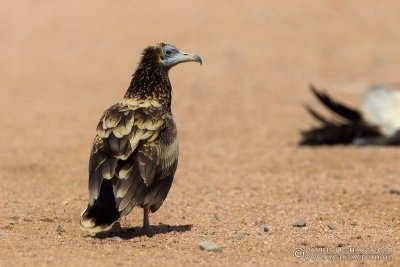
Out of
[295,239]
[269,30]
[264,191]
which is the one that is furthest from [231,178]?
[269,30]

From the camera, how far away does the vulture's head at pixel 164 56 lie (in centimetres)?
867

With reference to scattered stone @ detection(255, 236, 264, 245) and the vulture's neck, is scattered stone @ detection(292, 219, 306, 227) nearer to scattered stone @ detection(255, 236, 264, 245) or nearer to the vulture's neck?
scattered stone @ detection(255, 236, 264, 245)

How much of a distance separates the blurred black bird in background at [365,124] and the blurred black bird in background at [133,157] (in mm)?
5780

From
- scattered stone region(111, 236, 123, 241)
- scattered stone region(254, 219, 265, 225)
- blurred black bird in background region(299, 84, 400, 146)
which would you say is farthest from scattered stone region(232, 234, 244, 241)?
blurred black bird in background region(299, 84, 400, 146)

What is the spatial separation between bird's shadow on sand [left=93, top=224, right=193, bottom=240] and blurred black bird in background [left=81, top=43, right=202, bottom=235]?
0.12 meters

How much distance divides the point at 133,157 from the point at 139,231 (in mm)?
863

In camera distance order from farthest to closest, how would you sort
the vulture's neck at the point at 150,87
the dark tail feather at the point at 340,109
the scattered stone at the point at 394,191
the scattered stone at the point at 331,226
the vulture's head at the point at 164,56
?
the dark tail feather at the point at 340,109, the scattered stone at the point at 394,191, the vulture's head at the point at 164,56, the vulture's neck at the point at 150,87, the scattered stone at the point at 331,226

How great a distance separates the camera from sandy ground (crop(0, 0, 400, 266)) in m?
7.61

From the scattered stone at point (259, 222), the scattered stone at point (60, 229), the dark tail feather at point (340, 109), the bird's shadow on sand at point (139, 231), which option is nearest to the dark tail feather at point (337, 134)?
the dark tail feather at point (340, 109)

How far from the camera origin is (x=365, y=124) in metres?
13.9

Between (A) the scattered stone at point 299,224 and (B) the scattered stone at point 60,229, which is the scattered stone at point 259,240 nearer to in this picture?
(A) the scattered stone at point 299,224

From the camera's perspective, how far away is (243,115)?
17.3m

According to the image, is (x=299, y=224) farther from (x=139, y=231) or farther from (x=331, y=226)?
(x=139, y=231)

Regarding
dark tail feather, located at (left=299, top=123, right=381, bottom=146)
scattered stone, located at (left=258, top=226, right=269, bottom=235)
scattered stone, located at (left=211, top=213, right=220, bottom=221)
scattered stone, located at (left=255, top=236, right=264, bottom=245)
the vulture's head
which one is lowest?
scattered stone, located at (left=255, top=236, right=264, bottom=245)
